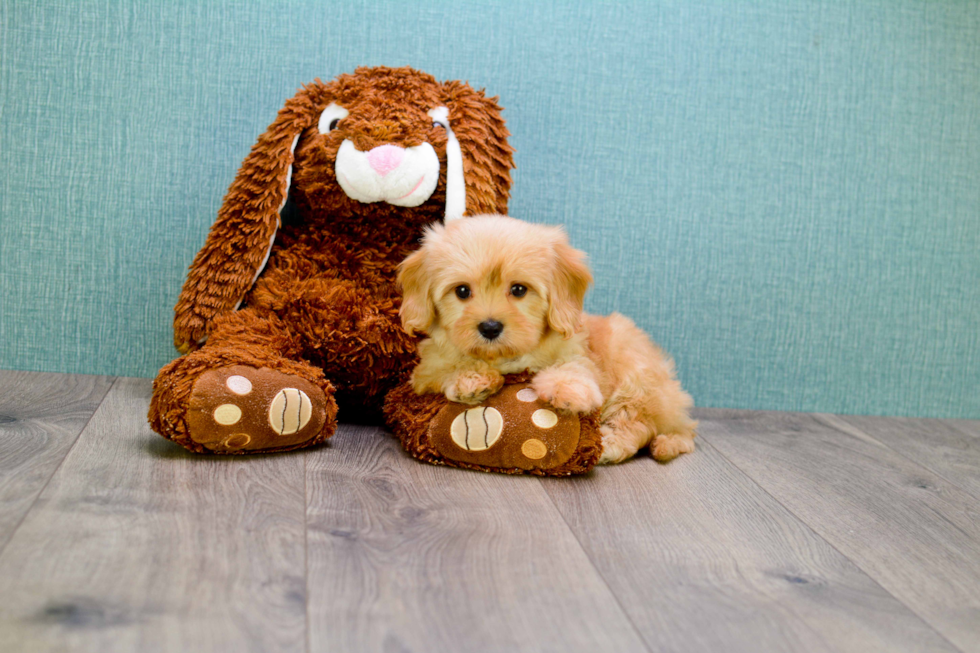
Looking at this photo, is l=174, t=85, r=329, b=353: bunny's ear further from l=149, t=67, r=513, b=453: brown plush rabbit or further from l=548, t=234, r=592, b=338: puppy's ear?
l=548, t=234, r=592, b=338: puppy's ear

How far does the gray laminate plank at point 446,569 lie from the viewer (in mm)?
931

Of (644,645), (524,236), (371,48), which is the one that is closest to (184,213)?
(371,48)

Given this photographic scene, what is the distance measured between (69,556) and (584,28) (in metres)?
1.66

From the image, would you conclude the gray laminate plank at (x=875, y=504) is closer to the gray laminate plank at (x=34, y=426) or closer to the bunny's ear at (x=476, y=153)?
the bunny's ear at (x=476, y=153)

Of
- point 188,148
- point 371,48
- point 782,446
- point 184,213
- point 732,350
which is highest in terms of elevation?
point 371,48

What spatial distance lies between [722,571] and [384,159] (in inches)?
39.1

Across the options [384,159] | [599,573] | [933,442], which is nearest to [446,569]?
[599,573]

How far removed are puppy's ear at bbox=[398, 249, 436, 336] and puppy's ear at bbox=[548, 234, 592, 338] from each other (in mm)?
228

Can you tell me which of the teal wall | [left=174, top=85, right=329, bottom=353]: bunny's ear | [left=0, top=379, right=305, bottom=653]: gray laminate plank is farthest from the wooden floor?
the teal wall

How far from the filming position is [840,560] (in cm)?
125

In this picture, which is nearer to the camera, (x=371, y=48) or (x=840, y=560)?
(x=840, y=560)

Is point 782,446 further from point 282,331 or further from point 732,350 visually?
point 282,331

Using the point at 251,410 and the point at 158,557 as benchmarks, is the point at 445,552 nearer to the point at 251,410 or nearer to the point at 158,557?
the point at 158,557

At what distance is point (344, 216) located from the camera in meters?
1.74
